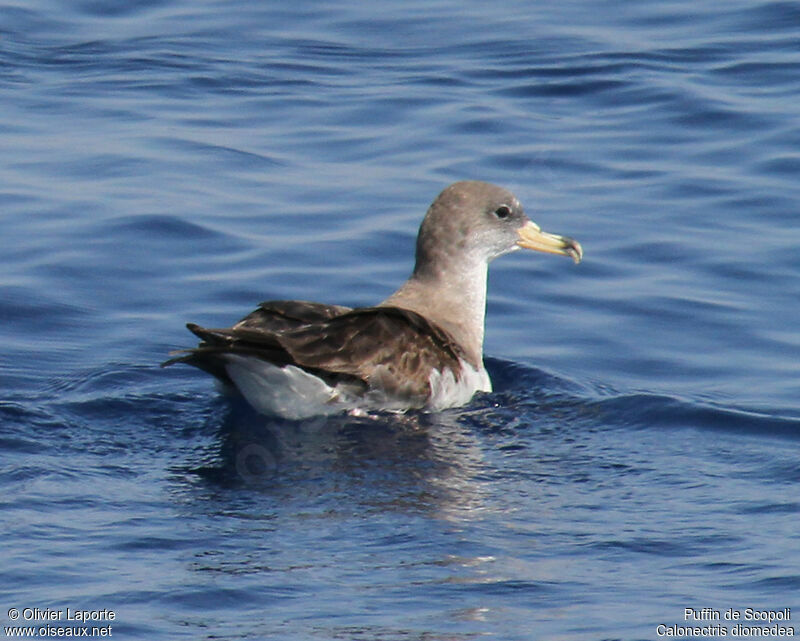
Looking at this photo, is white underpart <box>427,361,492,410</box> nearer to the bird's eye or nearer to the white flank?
the white flank

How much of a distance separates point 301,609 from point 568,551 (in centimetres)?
126

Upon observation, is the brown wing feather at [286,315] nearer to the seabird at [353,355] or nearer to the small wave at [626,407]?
the seabird at [353,355]

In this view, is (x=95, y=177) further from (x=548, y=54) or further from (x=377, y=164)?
(x=548, y=54)

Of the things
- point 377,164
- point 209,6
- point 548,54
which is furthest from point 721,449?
point 209,6

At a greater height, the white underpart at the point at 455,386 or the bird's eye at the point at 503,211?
the bird's eye at the point at 503,211

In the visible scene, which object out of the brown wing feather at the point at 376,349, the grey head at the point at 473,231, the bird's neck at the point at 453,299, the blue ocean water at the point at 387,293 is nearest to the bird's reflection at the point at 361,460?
the blue ocean water at the point at 387,293

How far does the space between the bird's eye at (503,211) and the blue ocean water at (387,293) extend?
2.80 ft

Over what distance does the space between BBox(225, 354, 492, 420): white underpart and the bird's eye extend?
1288 mm

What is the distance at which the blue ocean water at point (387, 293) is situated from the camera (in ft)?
21.3

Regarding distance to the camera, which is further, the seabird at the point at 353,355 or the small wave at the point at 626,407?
the small wave at the point at 626,407

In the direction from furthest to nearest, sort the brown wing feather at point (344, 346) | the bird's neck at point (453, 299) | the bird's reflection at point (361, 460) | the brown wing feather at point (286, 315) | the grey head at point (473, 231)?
the grey head at point (473, 231)
the bird's neck at point (453, 299)
the brown wing feather at point (286, 315)
the brown wing feather at point (344, 346)
the bird's reflection at point (361, 460)

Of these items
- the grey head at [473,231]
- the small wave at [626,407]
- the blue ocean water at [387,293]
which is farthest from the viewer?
the grey head at [473,231]

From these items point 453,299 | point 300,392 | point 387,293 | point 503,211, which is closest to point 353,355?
point 300,392

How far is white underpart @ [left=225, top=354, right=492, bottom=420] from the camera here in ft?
27.4
